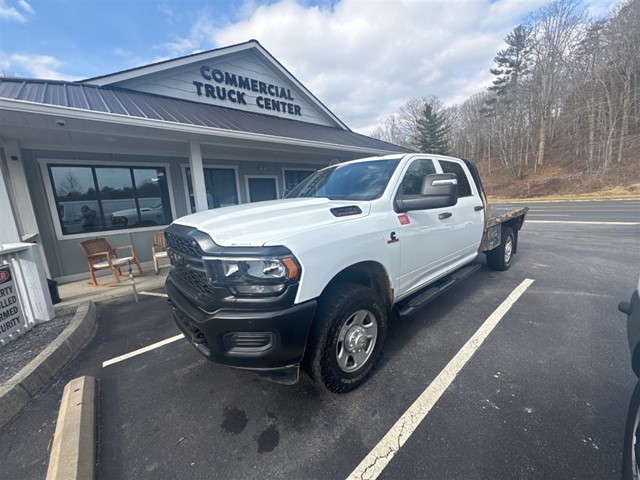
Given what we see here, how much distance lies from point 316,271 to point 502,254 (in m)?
4.69

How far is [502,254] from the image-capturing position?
5.12 m

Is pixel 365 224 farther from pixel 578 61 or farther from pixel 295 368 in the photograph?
pixel 578 61

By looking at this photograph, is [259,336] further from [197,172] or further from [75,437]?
[197,172]

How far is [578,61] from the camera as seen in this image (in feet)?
85.5

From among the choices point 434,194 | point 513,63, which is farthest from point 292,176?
point 513,63

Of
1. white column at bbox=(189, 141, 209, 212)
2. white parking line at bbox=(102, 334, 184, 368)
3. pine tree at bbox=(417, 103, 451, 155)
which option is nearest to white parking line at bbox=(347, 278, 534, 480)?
white parking line at bbox=(102, 334, 184, 368)

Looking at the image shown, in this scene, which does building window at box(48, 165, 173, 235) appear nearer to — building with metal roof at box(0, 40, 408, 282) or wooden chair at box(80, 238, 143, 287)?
building with metal roof at box(0, 40, 408, 282)

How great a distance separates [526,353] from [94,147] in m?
8.69

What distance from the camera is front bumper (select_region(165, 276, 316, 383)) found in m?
1.79

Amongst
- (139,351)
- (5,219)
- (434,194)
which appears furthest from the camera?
(5,219)

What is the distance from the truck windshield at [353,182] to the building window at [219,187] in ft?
17.9

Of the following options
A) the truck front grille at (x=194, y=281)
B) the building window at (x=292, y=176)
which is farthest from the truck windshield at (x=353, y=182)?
the building window at (x=292, y=176)

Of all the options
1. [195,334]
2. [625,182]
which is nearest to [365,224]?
[195,334]

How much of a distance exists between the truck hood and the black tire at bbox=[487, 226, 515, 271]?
385 cm
